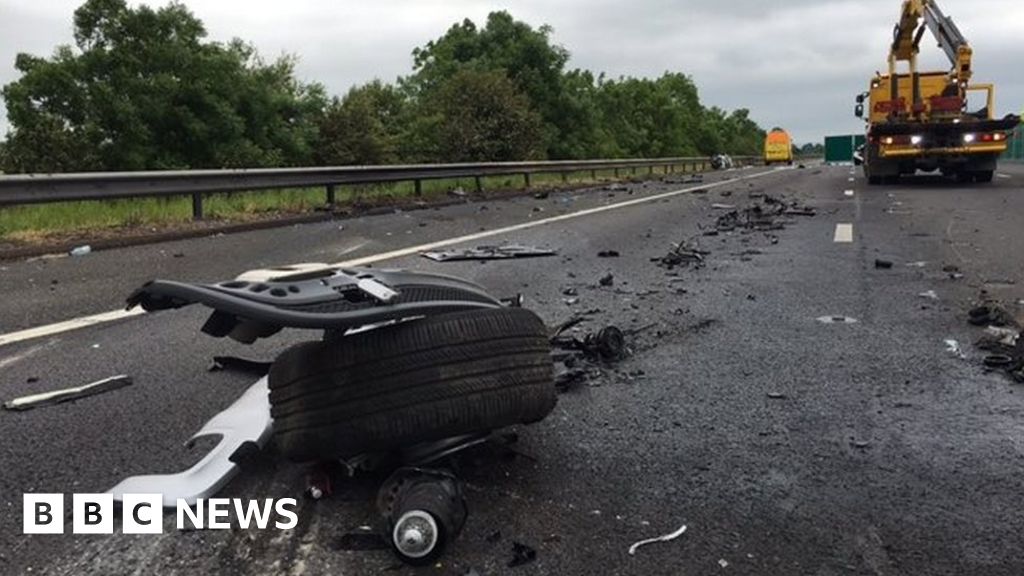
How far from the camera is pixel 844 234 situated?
9.42 m

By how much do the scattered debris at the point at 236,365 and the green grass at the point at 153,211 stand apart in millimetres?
6675

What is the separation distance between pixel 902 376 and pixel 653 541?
1980 mm

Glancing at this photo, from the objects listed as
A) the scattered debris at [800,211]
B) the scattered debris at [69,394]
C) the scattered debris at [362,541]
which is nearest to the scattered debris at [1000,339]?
the scattered debris at [362,541]

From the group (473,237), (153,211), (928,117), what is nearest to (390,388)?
(473,237)

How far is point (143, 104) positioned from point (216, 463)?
29442 millimetres

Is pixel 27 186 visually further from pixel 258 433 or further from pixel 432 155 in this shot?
pixel 432 155

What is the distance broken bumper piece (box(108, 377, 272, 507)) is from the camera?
2.38 meters

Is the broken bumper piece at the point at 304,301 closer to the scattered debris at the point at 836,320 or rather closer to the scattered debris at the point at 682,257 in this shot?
the scattered debris at the point at 836,320

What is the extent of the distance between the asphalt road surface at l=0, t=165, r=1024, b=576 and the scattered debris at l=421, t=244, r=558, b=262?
4.03 ft

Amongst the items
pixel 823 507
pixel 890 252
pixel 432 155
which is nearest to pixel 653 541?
pixel 823 507

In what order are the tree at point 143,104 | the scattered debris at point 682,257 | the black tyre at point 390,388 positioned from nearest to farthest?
the black tyre at point 390,388
the scattered debris at point 682,257
the tree at point 143,104

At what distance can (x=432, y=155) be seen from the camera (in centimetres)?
3050

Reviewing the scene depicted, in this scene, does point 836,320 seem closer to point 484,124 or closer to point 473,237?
point 473,237

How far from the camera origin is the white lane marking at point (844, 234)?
28.7ft
